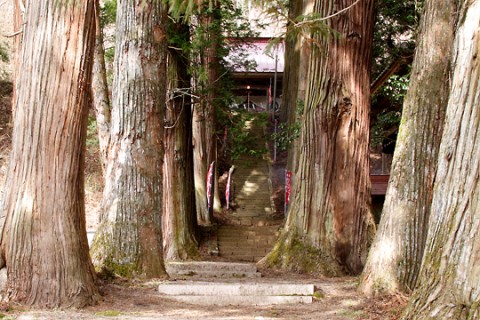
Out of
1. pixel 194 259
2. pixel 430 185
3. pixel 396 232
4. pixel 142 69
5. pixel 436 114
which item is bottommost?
pixel 194 259

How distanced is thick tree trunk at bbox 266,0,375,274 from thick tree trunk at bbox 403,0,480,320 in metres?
7.10

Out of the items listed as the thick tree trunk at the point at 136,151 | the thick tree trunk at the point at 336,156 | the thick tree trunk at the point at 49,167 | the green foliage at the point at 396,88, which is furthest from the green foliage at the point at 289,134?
the thick tree trunk at the point at 49,167

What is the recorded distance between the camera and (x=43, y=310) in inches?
309

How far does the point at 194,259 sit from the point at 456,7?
11.3 meters

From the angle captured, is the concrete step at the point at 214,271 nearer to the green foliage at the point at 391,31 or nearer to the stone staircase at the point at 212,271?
the stone staircase at the point at 212,271

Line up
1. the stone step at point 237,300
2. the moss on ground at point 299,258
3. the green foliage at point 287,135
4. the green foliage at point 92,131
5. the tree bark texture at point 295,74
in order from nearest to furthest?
the stone step at point 237,300, the moss on ground at point 299,258, the green foliage at point 287,135, the tree bark texture at point 295,74, the green foliage at point 92,131

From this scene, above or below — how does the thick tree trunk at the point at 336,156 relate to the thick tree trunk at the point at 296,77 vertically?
below

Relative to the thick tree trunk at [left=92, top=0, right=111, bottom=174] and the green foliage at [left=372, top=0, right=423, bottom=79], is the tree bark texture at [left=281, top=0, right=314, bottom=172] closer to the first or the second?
the green foliage at [left=372, top=0, right=423, bottom=79]

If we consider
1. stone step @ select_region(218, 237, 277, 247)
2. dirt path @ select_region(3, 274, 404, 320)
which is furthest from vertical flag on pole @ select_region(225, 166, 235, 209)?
dirt path @ select_region(3, 274, 404, 320)

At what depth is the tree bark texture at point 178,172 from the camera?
59.5ft

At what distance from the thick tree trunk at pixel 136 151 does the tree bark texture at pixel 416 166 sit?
3.34m

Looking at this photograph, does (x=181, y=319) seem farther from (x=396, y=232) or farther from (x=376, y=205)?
(x=376, y=205)

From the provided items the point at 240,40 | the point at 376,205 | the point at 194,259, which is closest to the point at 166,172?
the point at 194,259

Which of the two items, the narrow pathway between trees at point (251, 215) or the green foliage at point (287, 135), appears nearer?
the green foliage at point (287, 135)
